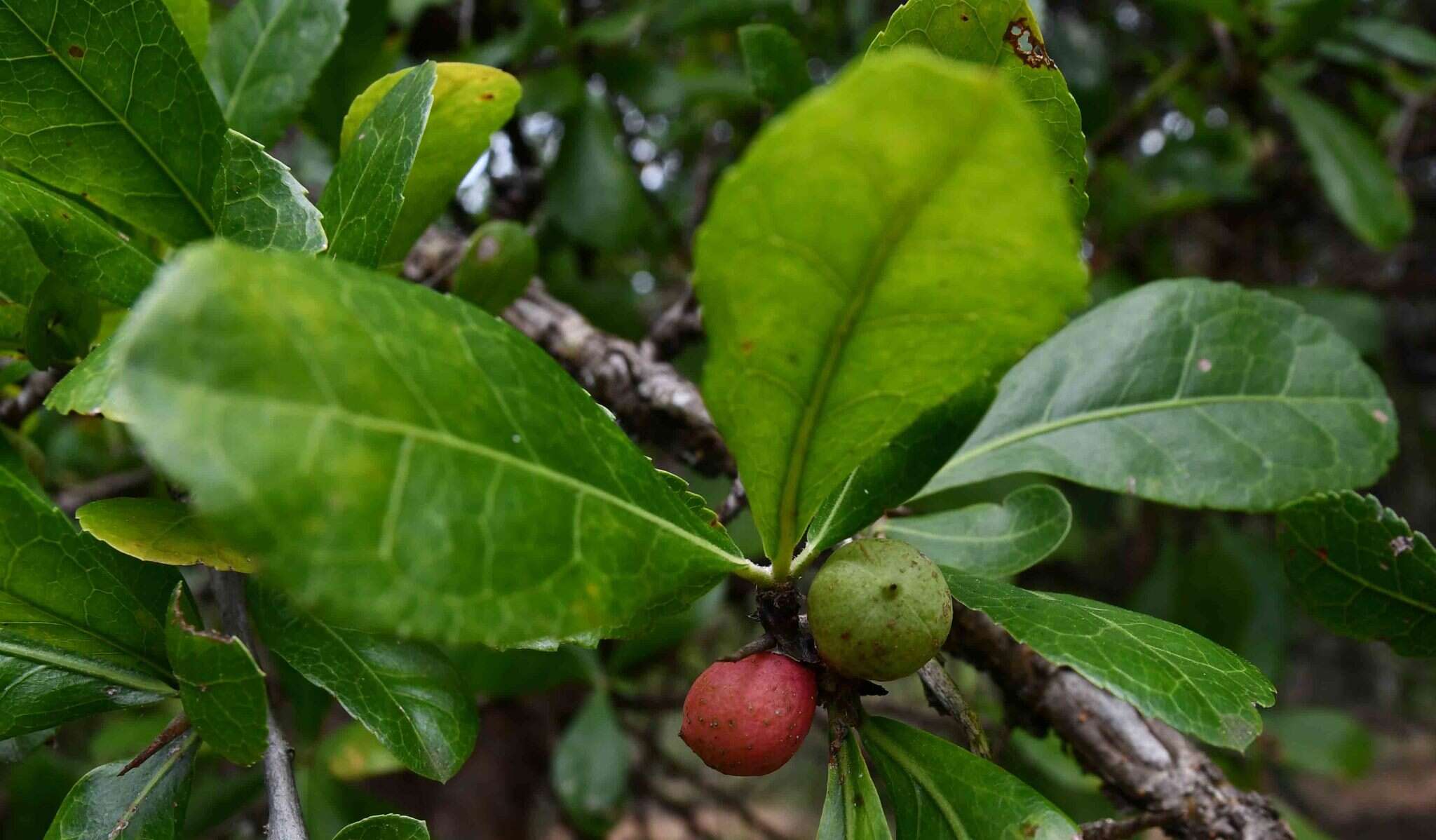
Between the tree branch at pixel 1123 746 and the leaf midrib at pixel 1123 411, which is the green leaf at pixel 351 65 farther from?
the tree branch at pixel 1123 746

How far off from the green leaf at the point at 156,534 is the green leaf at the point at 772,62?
41.9 inches

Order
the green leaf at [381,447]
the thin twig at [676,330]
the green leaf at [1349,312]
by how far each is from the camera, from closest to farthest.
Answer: the green leaf at [381,447]
the thin twig at [676,330]
the green leaf at [1349,312]

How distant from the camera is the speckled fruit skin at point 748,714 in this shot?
0.90 metres

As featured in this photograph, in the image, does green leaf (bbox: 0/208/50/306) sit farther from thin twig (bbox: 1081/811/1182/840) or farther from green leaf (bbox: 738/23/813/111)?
thin twig (bbox: 1081/811/1182/840)

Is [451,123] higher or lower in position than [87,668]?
higher

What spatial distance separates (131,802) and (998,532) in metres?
1.02

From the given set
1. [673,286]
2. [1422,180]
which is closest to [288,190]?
[673,286]

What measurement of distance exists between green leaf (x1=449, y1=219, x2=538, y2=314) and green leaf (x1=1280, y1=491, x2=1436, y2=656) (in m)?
1.13

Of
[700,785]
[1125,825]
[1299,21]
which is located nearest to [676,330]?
[1125,825]

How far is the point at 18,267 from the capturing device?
3.50ft

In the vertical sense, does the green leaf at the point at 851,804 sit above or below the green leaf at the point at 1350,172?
below

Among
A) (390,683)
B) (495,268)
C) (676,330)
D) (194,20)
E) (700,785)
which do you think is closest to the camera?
(390,683)

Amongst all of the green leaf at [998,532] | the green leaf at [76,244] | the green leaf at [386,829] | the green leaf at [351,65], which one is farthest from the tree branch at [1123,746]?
the green leaf at [351,65]

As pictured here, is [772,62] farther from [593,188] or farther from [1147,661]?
[1147,661]
